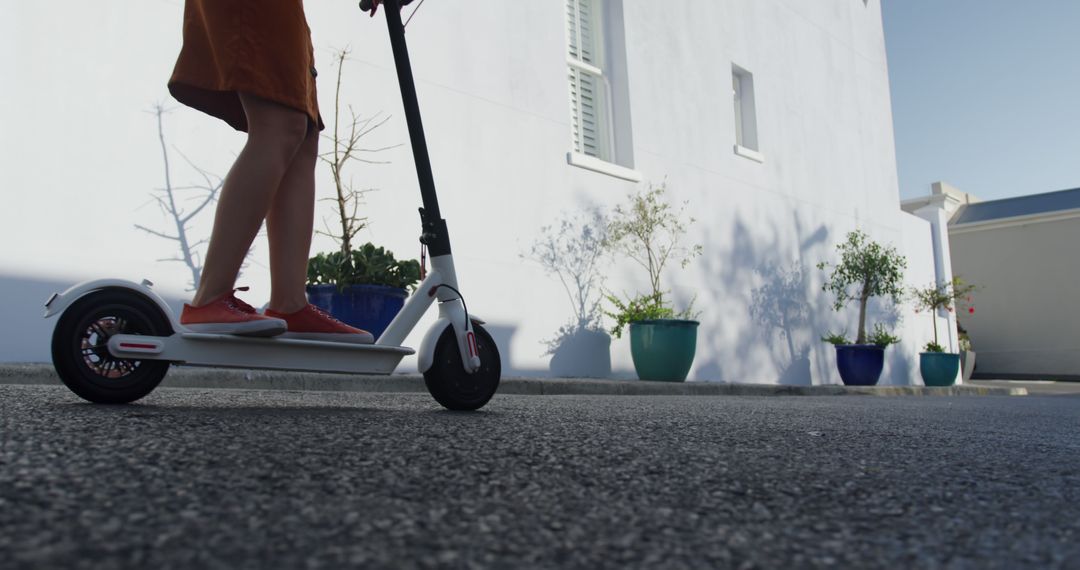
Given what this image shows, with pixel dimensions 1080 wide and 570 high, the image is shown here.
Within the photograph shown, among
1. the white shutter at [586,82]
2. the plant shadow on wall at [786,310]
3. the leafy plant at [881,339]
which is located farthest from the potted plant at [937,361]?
the white shutter at [586,82]

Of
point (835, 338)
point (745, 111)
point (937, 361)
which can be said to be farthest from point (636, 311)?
point (937, 361)

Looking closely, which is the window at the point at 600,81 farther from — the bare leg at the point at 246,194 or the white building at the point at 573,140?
the bare leg at the point at 246,194

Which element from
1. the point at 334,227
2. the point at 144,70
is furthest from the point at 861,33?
the point at 144,70

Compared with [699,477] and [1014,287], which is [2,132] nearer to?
[699,477]

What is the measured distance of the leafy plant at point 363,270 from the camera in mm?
4328

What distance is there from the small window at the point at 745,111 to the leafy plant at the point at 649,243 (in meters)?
2.15

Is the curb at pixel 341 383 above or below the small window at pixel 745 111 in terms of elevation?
below

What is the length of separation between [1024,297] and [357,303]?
18.7m

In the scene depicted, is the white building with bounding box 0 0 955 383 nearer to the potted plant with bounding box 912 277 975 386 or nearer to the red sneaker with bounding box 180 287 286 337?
the potted plant with bounding box 912 277 975 386

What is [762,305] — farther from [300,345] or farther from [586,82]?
[300,345]

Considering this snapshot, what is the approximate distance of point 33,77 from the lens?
4.09m

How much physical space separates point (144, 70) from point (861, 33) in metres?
11.5

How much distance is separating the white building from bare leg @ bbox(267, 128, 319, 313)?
2.61 metres

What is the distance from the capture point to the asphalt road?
84 centimetres
